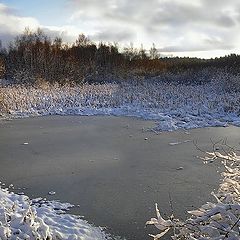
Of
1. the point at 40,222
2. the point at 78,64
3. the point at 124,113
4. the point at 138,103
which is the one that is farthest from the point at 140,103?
the point at 78,64

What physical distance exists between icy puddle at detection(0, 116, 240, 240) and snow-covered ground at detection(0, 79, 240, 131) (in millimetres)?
1893

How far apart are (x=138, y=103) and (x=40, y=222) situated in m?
12.0

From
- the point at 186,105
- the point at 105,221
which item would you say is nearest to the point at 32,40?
the point at 186,105

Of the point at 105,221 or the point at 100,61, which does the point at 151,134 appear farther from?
the point at 100,61

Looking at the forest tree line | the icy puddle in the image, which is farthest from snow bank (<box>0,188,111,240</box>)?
the forest tree line

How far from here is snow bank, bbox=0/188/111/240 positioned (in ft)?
14.2

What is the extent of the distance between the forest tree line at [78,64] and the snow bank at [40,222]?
10860 millimetres

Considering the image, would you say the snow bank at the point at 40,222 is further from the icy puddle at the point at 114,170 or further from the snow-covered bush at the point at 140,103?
the snow-covered bush at the point at 140,103

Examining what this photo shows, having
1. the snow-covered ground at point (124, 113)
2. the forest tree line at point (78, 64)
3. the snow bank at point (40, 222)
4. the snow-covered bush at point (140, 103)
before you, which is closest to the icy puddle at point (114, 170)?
the snow bank at point (40, 222)

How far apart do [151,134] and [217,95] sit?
7458 millimetres

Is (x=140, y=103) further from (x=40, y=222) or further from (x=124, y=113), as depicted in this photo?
(x=40, y=222)

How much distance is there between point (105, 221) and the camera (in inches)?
203

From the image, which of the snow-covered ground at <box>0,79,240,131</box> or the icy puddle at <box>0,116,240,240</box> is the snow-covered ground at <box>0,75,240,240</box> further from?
the icy puddle at <box>0,116,240,240</box>

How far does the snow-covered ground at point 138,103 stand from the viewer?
13562 mm
